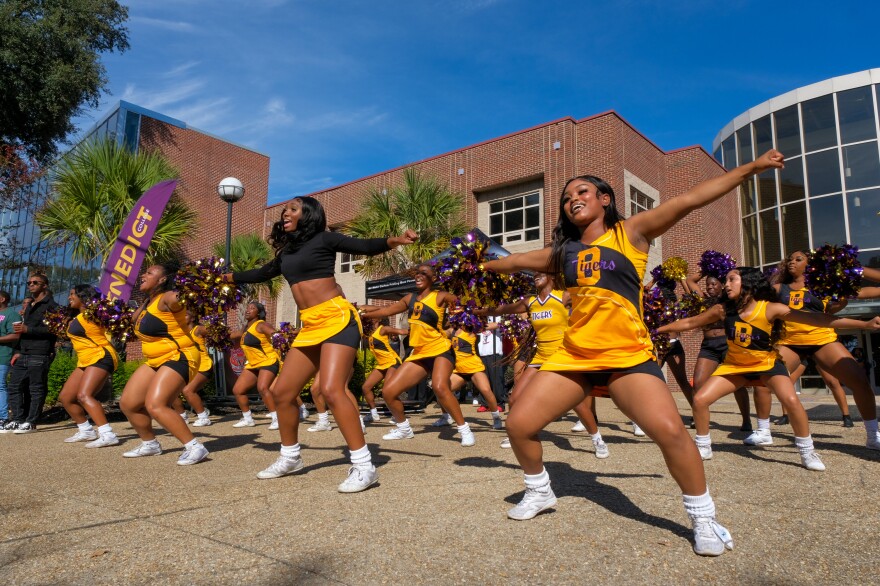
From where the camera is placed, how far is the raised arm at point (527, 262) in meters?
3.40

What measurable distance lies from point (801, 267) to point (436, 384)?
3994 mm

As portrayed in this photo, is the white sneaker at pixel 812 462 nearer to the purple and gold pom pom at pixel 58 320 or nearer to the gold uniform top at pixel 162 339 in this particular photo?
the gold uniform top at pixel 162 339

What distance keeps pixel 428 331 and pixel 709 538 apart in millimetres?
4252

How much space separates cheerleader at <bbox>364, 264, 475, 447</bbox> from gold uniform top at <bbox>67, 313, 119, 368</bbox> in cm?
326

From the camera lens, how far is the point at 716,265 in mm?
6473

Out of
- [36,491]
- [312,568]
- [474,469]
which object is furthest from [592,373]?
[36,491]

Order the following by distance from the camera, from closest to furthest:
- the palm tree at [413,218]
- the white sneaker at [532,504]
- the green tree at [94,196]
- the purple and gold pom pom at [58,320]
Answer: the white sneaker at [532,504]
the purple and gold pom pom at [58,320]
the green tree at [94,196]
the palm tree at [413,218]

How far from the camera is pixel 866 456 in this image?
5.13m

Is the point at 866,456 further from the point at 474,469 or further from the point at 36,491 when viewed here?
the point at 36,491

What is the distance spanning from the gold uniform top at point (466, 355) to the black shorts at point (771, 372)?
11.4 feet

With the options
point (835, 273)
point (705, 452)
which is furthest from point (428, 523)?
point (835, 273)

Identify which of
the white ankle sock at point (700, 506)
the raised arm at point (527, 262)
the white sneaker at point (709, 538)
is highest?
the raised arm at point (527, 262)

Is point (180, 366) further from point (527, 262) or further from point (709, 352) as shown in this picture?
point (709, 352)

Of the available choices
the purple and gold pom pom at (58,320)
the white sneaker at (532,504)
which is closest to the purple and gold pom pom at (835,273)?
the white sneaker at (532,504)
